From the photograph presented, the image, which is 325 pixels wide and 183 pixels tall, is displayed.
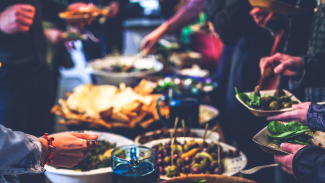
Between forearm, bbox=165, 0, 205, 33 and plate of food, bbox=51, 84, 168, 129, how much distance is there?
108 centimetres

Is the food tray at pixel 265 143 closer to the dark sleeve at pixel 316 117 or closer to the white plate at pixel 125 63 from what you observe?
the dark sleeve at pixel 316 117

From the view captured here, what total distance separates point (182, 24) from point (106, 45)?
1942mm

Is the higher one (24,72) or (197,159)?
(24,72)

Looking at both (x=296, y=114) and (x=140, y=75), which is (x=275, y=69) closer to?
(x=296, y=114)

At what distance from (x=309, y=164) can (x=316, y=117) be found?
251 millimetres

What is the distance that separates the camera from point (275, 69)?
3.59ft

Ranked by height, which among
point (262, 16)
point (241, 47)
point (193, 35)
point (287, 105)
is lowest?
point (287, 105)

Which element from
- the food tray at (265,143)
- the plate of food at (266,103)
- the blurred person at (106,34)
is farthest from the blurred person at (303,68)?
the blurred person at (106,34)

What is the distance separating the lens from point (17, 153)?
2.13 feet

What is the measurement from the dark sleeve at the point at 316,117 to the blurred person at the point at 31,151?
2.42 ft

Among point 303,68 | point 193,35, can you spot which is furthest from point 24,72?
point 193,35

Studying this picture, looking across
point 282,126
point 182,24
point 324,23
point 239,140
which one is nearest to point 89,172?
point 282,126

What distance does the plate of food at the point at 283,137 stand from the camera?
31.8 inches

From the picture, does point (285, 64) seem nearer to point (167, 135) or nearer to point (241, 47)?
point (167, 135)
